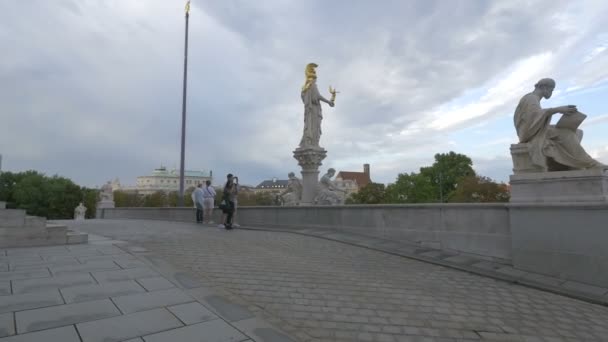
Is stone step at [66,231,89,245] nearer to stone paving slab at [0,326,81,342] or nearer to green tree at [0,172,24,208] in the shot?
stone paving slab at [0,326,81,342]

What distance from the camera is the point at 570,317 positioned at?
14.5ft

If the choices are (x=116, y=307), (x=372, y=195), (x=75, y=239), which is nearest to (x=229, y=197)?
(x=75, y=239)

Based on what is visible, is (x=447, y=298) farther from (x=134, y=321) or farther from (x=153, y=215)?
(x=153, y=215)

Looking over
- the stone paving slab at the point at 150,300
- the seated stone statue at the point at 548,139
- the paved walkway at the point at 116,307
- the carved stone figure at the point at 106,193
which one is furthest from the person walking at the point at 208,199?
the carved stone figure at the point at 106,193

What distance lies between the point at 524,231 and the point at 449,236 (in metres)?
1.65

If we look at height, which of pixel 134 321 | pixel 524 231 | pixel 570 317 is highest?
pixel 524 231

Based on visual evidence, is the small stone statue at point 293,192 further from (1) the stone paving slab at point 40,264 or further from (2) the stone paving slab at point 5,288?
(2) the stone paving slab at point 5,288

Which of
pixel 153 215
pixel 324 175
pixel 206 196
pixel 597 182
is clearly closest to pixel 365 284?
pixel 597 182

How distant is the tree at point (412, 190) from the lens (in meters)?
57.0

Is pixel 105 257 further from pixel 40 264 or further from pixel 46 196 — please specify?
pixel 46 196

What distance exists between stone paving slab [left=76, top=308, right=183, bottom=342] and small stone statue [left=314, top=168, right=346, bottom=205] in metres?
10.3

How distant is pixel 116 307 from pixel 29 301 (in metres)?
1.00

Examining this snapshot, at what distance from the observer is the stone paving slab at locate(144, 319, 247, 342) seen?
3.10 m

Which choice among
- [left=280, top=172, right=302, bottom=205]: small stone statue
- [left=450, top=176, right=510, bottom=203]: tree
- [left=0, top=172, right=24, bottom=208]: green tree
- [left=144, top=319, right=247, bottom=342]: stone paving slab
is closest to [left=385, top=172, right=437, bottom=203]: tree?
[left=450, top=176, right=510, bottom=203]: tree
